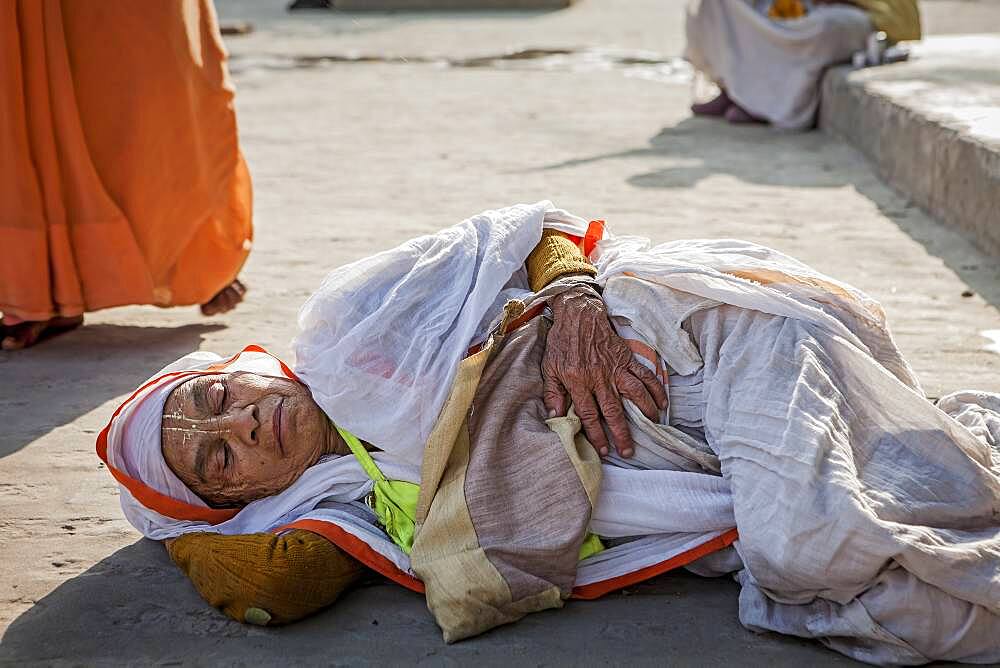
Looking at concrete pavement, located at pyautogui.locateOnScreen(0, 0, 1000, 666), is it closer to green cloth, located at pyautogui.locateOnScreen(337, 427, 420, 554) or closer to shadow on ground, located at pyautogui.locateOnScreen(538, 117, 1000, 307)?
shadow on ground, located at pyautogui.locateOnScreen(538, 117, 1000, 307)

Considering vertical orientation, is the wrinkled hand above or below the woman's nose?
above

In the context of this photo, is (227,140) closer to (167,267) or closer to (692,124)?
(167,267)

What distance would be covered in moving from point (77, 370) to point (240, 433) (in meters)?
1.65

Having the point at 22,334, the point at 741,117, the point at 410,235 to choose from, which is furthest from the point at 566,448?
the point at 741,117

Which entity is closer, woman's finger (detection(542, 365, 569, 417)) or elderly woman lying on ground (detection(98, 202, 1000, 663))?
elderly woman lying on ground (detection(98, 202, 1000, 663))

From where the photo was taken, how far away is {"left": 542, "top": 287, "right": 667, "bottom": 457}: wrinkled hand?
8.68 feet

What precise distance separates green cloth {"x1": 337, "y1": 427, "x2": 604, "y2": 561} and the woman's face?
0.11 metres

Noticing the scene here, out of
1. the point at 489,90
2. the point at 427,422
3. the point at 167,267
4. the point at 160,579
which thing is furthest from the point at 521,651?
the point at 489,90

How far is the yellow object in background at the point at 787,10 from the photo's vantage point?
866 centimetres

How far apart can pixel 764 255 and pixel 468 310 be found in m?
→ 0.71

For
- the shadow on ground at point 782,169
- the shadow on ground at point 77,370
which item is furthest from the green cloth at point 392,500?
the shadow on ground at point 782,169

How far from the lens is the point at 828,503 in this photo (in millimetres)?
2275

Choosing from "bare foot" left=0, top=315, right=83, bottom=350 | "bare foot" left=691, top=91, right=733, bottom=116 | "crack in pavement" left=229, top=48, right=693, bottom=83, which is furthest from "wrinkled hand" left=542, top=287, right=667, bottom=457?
"crack in pavement" left=229, top=48, right=693, bottom=83

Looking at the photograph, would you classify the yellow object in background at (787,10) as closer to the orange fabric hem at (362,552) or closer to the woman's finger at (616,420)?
the woman's finger at (616,420)
